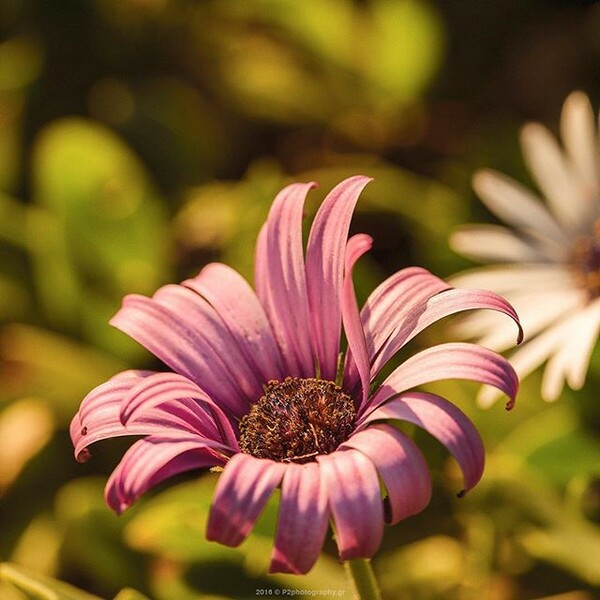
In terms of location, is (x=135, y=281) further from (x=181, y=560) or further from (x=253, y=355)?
(x=253, y=355)

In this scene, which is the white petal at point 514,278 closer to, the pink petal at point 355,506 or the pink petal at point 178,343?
the pink petal at point 178,343

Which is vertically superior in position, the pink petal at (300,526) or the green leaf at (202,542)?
the green leaf at (202,542)

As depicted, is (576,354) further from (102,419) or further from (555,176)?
(102,419)

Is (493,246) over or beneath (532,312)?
over

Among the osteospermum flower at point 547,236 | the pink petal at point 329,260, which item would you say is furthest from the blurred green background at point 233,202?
the pink petal at point 329,260

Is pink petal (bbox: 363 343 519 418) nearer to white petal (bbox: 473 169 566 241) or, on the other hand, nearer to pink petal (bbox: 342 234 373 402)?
pink petal (bbox: 342 234 373 402)

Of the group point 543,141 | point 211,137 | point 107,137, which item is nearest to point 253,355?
point 543,141

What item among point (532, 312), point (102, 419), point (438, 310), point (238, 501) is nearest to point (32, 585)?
point (102, 419)
